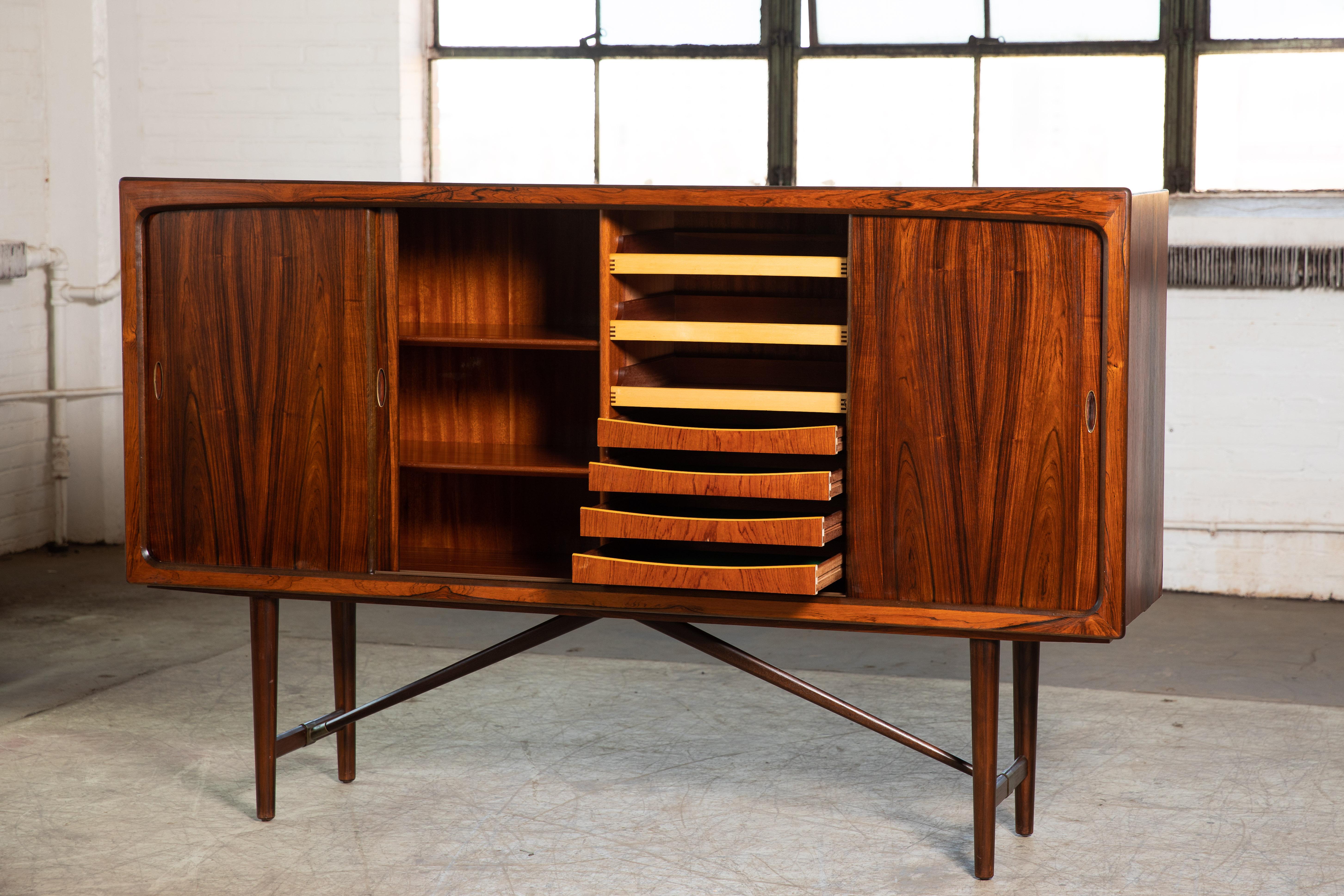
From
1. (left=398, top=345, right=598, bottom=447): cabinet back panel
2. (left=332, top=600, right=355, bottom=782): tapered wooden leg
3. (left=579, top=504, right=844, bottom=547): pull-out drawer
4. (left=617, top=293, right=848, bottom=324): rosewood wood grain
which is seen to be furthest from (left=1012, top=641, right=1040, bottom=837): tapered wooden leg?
(left=332, top=600, right=355, bottom=782): tapered wooden leg

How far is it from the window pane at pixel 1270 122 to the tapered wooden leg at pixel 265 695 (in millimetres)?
3705

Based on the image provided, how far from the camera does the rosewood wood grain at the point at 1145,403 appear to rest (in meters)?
2.38

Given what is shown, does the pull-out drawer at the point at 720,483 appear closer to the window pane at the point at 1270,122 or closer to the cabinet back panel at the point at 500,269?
the cabinet back panel at the point at 500,269

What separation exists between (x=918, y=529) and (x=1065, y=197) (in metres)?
0.60

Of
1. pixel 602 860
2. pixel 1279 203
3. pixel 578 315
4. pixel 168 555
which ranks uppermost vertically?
pixel 1279 203

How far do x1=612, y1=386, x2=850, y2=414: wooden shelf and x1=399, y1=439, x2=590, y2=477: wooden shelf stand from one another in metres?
0.18

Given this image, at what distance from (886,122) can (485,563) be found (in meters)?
3.01

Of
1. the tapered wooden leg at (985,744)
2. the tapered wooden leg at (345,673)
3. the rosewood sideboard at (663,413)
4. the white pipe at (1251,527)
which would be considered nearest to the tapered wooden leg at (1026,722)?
the rosewood sideboard at (663,413)

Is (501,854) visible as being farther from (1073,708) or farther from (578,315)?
(1073,708)

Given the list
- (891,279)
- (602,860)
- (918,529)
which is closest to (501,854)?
(602,860)

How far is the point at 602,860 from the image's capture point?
2.77 m

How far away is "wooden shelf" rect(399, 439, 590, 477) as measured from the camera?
8.77 feet

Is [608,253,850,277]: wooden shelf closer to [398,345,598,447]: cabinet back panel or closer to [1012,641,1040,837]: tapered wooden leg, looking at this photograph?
[398,345,598,447]: cabinet back panel

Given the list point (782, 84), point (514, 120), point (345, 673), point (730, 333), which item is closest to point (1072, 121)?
point (782, 84)
